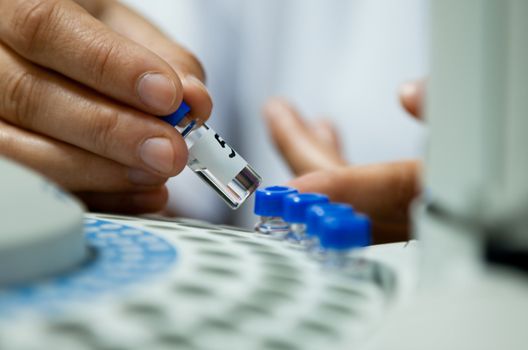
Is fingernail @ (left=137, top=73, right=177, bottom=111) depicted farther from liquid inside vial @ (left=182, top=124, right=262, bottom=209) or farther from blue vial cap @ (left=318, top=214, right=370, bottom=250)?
blue vial cap @ (left=318, top=214, right=370, bottom=250)

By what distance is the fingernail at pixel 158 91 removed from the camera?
14.4 inches

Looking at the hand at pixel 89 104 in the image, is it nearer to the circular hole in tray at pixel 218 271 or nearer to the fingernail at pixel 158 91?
the fingernail at pixel 158 91

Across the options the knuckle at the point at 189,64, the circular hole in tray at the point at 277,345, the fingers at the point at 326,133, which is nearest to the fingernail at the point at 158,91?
the knuckle at the point at 189,64

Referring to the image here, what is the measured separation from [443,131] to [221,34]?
2.15 feet

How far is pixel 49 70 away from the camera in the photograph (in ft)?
1.41

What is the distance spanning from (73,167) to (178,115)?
9cm

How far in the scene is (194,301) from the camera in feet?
0.67

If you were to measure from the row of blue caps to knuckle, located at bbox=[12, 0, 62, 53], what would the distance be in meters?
0.18

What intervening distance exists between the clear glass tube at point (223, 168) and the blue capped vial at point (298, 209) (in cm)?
7

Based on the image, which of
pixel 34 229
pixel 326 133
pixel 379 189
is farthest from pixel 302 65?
pixel 34 229

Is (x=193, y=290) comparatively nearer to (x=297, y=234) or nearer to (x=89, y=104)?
(x=297, y=234)

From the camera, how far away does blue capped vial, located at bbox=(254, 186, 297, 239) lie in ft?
1.04

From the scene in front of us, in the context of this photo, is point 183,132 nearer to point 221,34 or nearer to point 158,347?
point 158,347

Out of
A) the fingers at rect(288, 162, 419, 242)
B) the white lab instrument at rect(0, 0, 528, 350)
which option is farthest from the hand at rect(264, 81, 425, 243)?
the white lab instrument at rect(0, 0, 528, 350)
